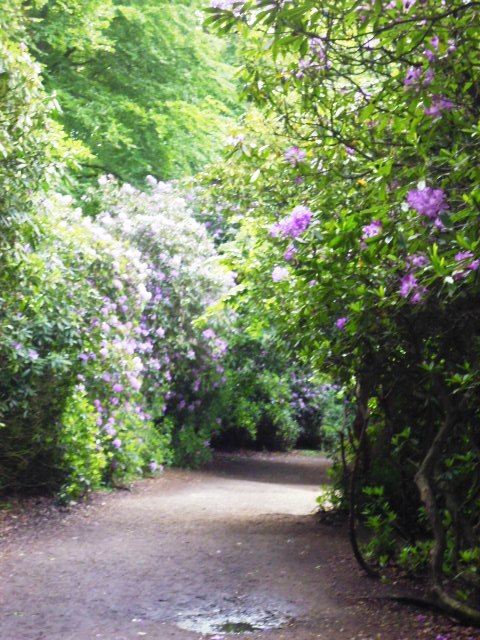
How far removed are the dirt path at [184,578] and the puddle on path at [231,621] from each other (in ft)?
0.05

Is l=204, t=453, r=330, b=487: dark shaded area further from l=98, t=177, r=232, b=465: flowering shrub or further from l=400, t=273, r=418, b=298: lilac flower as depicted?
l=400, t=273, r=418, b=298: lilac flower

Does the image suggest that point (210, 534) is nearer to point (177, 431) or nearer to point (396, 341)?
point (396, 341)

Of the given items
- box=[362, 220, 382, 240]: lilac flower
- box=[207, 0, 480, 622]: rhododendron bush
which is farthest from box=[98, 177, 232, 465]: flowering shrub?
box=[362, 220, 382, 240]: lilac flower

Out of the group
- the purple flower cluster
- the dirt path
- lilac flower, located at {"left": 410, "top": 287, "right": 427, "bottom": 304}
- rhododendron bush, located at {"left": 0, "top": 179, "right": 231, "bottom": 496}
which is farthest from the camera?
rhododendron bush, located at {"left": 0, "top": 179, "right": 231, "bottom": 496}

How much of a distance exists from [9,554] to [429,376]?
439 cm

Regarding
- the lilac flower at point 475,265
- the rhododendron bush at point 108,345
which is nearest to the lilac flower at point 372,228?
the lilac flower at point 475,265

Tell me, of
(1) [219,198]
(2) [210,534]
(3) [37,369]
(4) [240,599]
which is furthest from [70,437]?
(4) [240,599]

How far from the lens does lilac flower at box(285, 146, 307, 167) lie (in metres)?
7.14

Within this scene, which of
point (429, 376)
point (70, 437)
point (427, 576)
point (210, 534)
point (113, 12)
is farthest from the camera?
point (113, 12)

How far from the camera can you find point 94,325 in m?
11.1

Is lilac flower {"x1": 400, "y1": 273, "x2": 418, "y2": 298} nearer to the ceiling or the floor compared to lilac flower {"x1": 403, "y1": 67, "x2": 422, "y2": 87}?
nearer to the floor

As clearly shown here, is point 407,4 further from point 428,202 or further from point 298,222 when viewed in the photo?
point 298,222

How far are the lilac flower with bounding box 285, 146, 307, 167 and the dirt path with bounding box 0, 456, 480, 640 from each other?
3549 millimetres

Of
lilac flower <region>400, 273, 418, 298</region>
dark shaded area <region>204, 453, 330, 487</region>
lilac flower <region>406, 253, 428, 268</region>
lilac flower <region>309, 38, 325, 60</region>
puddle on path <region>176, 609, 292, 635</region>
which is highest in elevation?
lilac flower <region>309, 38, 325, 60</region>
